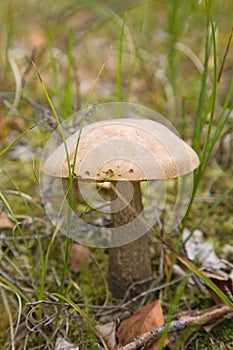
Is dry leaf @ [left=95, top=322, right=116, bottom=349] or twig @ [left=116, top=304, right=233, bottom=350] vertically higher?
twig @ [left=116, top=304, right=233, bottom=350]

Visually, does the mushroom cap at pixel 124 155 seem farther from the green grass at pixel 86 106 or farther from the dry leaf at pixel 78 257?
the dry leaf at pixel 78 257

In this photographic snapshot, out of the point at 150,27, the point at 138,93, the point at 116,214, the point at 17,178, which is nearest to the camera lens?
the point at 116,214

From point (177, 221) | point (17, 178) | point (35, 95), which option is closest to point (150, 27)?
point (35, 95)

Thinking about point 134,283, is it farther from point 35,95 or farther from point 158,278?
point 35,95

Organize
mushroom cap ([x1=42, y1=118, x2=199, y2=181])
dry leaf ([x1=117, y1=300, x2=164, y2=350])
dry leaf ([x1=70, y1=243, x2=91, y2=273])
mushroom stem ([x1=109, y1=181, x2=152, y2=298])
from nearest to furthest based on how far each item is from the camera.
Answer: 1. mushroom cap ([x1=42, y1=118, x2=199, y2=181])
2. dry leaf ([x1=117, y1=300, x2=164, y2=350])
3. mushroom stem ([x1=109, y1=181, x2=152, y2=298])
4. dry leaf ([x1=70, y1=243, x2=91, y2=273])

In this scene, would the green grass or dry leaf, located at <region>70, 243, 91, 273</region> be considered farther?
dry leaf, located at <region>70, 243, 91, 273</region>

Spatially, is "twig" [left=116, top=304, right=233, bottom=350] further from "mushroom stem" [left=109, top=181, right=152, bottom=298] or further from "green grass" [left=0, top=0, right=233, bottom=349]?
"mushroom stem" [left=109, top=181, right=152, bottom=298]

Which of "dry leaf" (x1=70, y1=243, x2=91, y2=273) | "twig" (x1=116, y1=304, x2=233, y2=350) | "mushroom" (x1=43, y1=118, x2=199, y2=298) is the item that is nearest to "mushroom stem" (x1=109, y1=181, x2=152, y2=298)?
"mushroom" (x1=43, y1=118, x2=199, y2=298)
